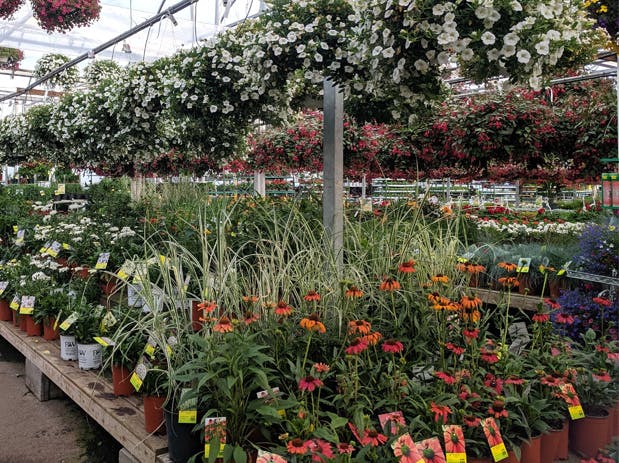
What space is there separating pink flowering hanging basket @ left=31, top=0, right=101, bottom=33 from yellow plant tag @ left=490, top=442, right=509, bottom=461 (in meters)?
3.61

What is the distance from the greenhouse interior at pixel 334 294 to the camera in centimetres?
173

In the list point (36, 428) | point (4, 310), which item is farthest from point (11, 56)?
point (36, 428)

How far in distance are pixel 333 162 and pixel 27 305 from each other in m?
2.15

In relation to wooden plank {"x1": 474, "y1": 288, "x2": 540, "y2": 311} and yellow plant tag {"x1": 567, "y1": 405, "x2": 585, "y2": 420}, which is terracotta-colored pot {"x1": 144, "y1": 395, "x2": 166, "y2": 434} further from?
wooden plank {"x1": 474, "y1": 288, "x2": 540, "y2": 311}

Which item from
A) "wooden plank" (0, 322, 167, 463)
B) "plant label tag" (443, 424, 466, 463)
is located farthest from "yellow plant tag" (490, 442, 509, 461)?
"wooden plank" (0, 322, 167, 463)

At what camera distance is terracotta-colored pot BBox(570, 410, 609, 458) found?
1.96 metres

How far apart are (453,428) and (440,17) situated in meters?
1.29

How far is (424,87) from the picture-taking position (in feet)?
6.51

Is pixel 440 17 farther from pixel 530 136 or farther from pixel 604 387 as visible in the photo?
pixel 530 136

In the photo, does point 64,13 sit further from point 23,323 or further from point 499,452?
point 499,452

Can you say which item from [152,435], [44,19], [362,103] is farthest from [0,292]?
[362,103]

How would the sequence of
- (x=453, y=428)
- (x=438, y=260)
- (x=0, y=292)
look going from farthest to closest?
(x=0, y=292)
(x=438, y=260)
(x=453, y=428)

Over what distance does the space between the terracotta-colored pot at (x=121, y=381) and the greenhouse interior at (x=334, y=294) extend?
0.03ft

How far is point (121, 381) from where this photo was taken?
239cm
